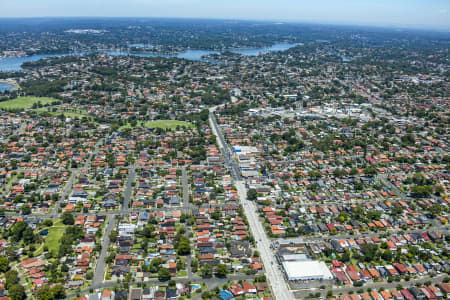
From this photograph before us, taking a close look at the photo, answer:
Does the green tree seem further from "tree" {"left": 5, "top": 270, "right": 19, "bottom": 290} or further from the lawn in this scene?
the lawn

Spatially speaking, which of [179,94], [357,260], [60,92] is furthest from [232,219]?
[60,92]

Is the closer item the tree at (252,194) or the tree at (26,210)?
the tree at (26,210)

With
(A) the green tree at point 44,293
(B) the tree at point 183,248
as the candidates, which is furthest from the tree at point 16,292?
(B) the tree at point 183,248

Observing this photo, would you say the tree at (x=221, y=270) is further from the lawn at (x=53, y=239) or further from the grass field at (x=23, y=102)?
the grass field at (x=23, y=102)

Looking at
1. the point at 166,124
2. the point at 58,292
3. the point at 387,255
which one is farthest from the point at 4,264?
the point at 166,124

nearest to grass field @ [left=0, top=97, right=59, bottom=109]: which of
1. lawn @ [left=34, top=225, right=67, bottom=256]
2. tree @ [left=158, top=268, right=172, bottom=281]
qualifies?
lawn @ [left=34, top=225, right=67, bottom=256]

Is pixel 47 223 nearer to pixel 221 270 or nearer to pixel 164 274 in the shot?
pixel 164 274

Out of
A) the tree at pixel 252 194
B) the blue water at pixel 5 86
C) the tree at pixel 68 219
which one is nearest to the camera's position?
the tree at pixel 68 219
